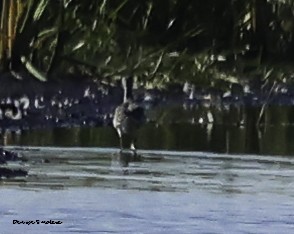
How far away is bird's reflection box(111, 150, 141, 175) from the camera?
13.6m

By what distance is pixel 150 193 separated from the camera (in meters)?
11.7

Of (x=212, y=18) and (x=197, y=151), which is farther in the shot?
(x=212, y=18)

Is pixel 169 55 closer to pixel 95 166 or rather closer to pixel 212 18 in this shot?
pixel 212 18

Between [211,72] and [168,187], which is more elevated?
[211,72]

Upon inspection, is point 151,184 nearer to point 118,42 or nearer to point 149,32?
point 149,32

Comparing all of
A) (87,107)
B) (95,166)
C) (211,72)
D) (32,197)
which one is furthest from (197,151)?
(211,72)

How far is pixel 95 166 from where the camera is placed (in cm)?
1378

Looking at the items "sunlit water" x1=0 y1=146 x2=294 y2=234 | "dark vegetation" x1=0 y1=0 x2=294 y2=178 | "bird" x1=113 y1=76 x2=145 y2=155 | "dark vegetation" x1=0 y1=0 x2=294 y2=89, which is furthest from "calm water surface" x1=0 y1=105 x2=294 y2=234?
"dark vegetation" x1=0 y1=0 x2=294 y2=89

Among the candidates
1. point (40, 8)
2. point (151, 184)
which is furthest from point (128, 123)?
point (151, 184)

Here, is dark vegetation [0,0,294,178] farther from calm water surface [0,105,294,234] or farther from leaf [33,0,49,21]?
calm water surface [0,105,294,234]

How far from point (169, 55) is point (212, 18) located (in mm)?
1846

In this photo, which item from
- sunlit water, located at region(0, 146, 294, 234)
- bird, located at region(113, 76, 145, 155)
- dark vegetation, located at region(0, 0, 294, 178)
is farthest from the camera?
dark vegetation, located at region(0, 0, 294, 178)

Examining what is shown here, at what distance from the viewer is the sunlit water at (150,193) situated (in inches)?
393

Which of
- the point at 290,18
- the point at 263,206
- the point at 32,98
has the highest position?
the point at 290,18
